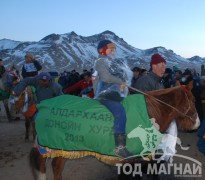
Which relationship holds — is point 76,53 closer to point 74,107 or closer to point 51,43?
point 51,43

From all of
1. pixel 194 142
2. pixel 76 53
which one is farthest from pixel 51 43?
pixel 194 142

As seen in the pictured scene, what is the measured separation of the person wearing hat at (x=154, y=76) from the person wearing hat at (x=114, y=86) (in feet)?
1.99

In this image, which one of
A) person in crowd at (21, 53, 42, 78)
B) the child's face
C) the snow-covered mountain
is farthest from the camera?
the snow-covered mountain

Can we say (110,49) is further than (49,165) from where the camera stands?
No

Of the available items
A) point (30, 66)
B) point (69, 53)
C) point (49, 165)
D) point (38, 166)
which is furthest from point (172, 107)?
point (69, 53)

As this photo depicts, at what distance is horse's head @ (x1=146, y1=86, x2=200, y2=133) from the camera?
4.12m

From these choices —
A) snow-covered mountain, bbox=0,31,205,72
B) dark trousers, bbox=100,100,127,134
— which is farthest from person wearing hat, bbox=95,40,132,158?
snow-covered mountain, bbox=0,31,205,72

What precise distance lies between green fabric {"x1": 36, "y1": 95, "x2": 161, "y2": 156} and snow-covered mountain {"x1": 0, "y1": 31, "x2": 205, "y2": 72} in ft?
274

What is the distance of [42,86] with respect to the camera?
24.0ft

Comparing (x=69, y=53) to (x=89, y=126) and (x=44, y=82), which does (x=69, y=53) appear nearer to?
(x=44, y=82)

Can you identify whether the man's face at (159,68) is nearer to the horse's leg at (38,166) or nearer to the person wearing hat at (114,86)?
the person wearing hat at (114,86)

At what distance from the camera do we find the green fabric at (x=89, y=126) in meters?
3.93

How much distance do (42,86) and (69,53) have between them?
397ft

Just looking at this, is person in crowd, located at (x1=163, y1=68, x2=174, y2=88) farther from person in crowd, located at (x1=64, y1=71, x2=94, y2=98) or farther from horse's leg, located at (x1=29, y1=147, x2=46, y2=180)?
horse's leg, located at (x1=29, y1=147, x2=46, y2=180)
